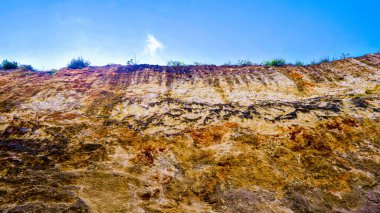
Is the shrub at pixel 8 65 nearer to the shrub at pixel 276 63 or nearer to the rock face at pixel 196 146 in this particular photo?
the rock face at pixel 196 146

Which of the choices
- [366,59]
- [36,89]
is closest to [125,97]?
[36,89]

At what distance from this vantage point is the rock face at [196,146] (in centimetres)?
331

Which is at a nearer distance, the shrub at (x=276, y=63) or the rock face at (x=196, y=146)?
the rock face at (x=196, y=146)

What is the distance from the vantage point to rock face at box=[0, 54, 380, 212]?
3314mm

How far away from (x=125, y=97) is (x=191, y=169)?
359 centimetres

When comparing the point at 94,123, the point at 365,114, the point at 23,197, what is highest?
the point at 365,114

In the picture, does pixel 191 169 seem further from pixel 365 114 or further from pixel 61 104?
pixel 61 104

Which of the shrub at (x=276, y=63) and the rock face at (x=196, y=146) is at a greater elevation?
the shrub at (x=276, y=63)

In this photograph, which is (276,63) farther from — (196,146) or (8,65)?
(8,65)

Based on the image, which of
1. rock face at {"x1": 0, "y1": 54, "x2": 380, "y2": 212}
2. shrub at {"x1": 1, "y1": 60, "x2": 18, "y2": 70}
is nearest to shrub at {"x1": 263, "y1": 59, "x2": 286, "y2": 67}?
rock face at {"x1": 0, "y1": 54, "x2": 380, "y2": 212}

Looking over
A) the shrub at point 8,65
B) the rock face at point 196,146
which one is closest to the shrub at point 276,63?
the rock face at point 196,146

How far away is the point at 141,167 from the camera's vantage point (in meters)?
4.02

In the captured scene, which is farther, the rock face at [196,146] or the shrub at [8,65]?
the shrub at [8,65]

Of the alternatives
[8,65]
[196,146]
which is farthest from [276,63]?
[8,65]
